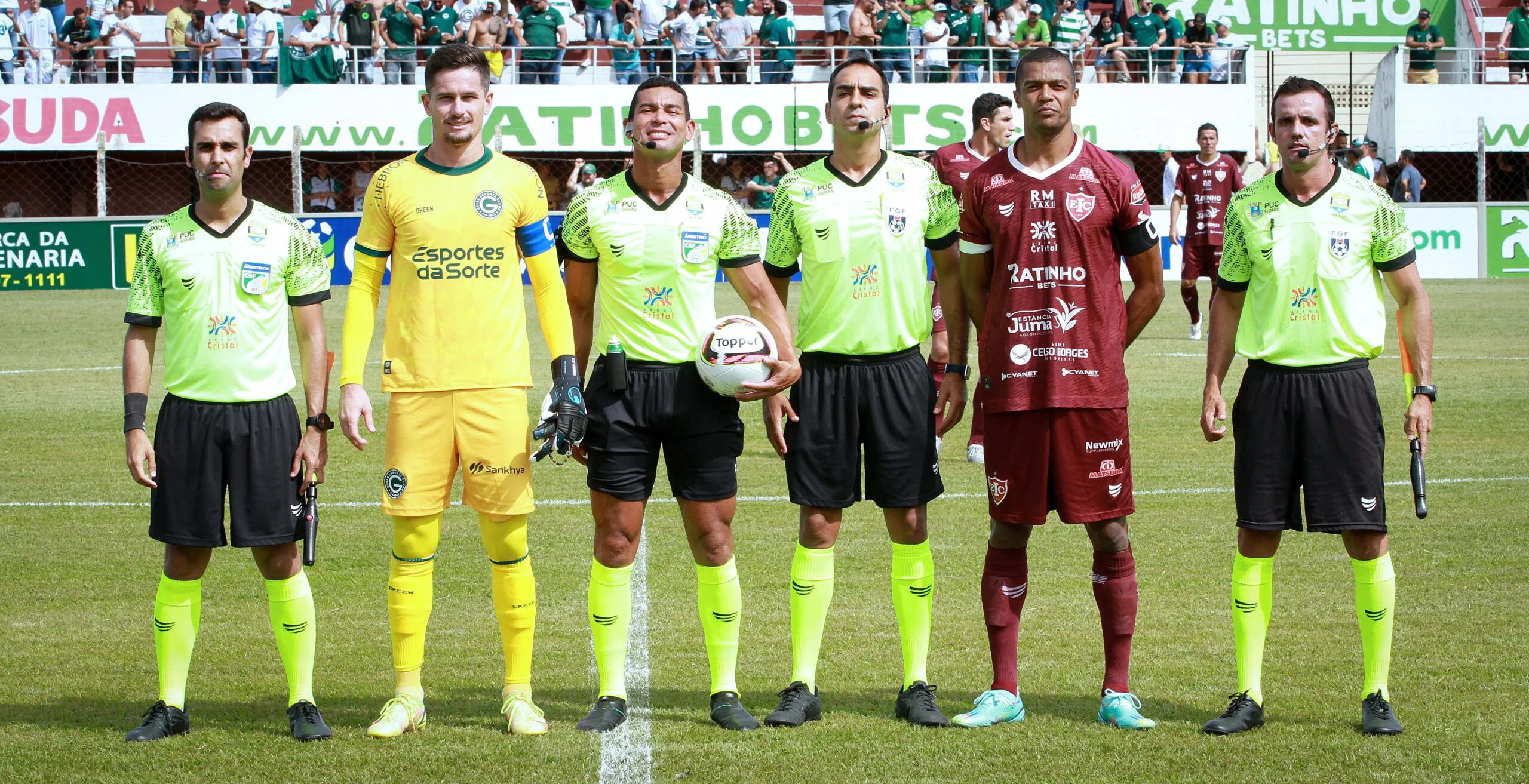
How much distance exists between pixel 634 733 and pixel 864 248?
6.40ft

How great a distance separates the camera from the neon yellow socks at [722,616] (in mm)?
5547

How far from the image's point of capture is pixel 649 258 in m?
5.46

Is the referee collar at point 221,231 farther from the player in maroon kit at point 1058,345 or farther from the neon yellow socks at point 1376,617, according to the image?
the neon yellow socks at point 1376,617

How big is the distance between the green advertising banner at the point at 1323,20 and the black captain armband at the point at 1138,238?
33786 millimetres

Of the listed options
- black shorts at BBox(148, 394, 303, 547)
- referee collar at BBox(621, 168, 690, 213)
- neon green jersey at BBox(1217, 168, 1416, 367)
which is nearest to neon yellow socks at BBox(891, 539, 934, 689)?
neon green jersey at BBox(1217, 168, 1416, 367)

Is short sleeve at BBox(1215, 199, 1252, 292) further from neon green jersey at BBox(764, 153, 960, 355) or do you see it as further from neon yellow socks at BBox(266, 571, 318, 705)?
neon yellow socks at BBox(266, 571, 318, 705)

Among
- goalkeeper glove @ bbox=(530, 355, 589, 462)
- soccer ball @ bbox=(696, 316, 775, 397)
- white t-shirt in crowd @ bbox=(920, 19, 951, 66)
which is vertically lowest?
goalkeeper glove @ bbox=(530, 355, 589, 462)

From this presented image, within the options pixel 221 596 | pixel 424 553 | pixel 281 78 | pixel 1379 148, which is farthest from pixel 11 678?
Result: pixel 1379 148

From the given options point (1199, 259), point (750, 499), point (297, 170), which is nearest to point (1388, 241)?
point (750, 499)

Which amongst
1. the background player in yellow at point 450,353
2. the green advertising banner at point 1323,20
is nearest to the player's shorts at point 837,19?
the green advertising banner at point 1323,20

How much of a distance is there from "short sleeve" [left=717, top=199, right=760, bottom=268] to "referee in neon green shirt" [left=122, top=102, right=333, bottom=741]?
150 cm

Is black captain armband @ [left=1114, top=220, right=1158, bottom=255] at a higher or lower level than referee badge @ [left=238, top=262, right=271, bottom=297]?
higher

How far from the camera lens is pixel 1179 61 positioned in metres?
32.4

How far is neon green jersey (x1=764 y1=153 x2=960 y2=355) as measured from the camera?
18.4 feet
